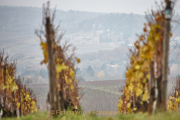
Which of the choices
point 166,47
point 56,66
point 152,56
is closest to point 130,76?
point 152,56

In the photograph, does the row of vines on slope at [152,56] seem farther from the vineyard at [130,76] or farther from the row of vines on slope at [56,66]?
the row of vines on slope at [56,66]

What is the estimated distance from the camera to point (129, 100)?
412 cm

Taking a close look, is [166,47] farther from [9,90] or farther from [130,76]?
[9,90]

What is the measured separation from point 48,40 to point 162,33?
138cm

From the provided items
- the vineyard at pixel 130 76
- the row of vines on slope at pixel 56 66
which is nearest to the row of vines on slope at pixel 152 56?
the vineyard at pixel 130 76

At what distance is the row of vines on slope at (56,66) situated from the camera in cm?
299

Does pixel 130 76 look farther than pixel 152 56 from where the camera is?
Yes

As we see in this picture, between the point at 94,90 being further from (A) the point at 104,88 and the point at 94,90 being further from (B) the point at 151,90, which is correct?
(B) the point at 151,90

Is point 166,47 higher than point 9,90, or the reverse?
point 166,47

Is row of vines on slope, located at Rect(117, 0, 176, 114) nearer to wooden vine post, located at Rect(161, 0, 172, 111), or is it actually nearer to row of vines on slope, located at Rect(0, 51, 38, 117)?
wooden vine post, located at Rect(161, 0, 172, 111)

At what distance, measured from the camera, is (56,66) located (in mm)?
3186

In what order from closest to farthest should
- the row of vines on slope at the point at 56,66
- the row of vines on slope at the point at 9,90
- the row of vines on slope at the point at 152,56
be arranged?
1. the row of vines on slope at the point at 152,56
2. the row of vines on slope at the point at 56,66
3. the row of vines on slope at the point at 9,90

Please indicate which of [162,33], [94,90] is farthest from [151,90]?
[94,90]

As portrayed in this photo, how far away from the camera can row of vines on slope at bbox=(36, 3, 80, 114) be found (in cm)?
299
